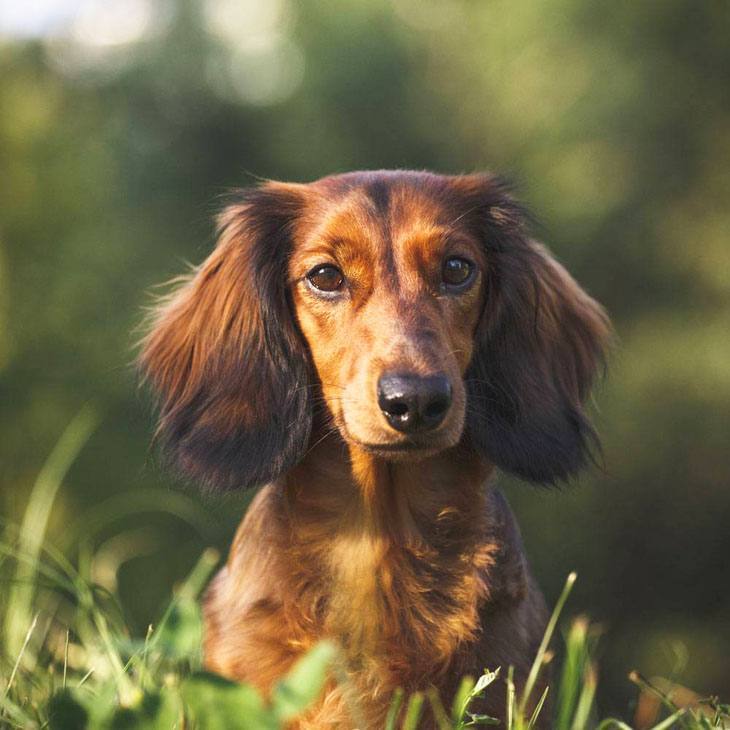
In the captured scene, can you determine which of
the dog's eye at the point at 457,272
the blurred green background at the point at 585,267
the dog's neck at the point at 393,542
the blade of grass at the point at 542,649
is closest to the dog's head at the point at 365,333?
the dog's eye at the point at 457,272

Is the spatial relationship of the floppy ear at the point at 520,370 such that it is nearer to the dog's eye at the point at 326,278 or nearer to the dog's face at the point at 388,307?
the dog's face at the point at 388,307

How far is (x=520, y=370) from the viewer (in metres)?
3.50

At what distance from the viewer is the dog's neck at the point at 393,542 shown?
3.04 metres

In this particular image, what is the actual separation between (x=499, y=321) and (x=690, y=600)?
15798 mm

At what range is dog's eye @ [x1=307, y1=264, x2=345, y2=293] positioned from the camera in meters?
3.22

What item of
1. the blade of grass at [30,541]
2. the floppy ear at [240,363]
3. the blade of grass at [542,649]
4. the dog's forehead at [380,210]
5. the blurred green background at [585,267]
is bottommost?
the blurred green background at [585,267]

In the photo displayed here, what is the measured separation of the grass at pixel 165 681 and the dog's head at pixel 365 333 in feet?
1.19

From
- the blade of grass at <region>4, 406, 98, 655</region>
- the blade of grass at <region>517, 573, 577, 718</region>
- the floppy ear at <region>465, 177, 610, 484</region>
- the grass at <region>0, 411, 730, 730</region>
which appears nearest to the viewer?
the grass at <region>0, 411, 730, 730</region>

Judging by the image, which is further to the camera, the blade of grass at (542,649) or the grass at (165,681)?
the blade of grass at (542,649)

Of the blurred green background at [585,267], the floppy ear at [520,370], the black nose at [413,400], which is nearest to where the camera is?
the black nose at [413,400]

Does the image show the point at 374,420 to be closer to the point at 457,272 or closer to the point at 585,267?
the point at 457,272

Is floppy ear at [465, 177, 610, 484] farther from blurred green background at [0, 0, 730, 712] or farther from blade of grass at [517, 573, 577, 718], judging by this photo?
blurred green background at [0, 0, 730, 712]

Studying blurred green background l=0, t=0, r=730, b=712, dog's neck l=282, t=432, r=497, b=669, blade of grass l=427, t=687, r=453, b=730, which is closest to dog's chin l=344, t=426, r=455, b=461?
dog's neck l=282, t=432, r=497, b=669

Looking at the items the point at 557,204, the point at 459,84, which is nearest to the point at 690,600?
the point at 557,204
